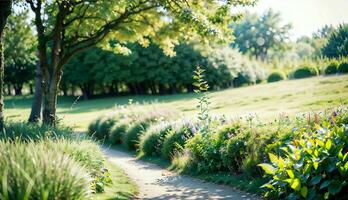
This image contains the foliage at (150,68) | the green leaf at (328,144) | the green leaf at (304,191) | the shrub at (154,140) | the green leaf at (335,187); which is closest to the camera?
the green leaf at (335,187)

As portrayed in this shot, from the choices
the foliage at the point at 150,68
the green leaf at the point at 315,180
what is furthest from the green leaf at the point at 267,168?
the foliage at the point at 150,68

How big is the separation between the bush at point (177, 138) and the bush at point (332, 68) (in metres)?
22.2

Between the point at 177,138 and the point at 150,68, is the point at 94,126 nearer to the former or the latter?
the point at 177,138

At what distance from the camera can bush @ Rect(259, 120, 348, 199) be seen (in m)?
6.48

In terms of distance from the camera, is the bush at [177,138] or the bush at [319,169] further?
the bush at [177,138]

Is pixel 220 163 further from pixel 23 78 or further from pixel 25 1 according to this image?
pixel 23 78

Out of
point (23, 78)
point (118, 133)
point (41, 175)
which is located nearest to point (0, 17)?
point (41, 175)

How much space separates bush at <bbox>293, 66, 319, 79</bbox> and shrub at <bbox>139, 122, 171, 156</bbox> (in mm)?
24966

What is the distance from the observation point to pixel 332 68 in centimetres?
3312

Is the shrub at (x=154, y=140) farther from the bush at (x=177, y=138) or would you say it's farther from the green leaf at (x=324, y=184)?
the green leaf at (x=324, y=184)

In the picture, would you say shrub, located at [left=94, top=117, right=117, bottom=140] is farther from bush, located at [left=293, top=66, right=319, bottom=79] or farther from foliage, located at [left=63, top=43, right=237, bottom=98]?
foliage, located at [left=63, top=43, right=237, bottom=98]

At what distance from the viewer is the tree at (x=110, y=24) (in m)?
14.5

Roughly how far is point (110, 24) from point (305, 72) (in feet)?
89.7

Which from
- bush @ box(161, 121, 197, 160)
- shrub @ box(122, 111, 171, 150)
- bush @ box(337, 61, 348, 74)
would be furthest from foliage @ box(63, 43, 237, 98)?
bush @ box(161, 121, 197, 160)
